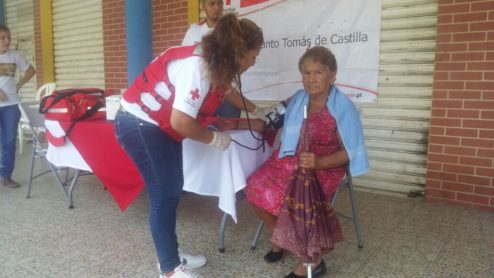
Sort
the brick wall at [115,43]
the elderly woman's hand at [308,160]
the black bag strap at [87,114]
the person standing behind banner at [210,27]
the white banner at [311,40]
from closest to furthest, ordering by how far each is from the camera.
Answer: the elderly woman's hand at [308,160] → the black bag strap at [87,114] → the person standing behind banner at [210,27] → the white banner at [311,40] → the brick wall at [115,43]

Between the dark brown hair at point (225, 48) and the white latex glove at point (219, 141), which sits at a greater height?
the dark brown hair at point (225, 48)

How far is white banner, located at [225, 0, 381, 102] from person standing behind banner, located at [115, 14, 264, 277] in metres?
2.22

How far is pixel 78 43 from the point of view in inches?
281

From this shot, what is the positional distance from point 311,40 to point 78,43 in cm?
452

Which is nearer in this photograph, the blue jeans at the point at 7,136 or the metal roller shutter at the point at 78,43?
the blue jeans at the point at 7,136

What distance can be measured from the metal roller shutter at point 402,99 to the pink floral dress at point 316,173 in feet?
5.39

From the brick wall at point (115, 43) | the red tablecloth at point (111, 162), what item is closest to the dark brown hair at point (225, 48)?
the red tablecloth at point (111, 162)

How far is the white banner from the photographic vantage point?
13.0 feet

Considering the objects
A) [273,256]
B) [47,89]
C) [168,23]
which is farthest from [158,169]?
[47,89]

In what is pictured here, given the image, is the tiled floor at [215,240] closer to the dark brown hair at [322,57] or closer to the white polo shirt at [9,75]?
the white polo shirt at [9,75]

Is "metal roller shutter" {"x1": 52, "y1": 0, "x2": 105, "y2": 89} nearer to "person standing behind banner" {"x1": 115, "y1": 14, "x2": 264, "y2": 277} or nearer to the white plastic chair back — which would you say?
the white plastic chair back

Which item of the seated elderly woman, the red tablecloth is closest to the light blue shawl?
the seated elderly woman

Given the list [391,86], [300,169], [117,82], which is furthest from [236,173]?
[117,82]

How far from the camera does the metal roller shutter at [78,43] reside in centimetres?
677
